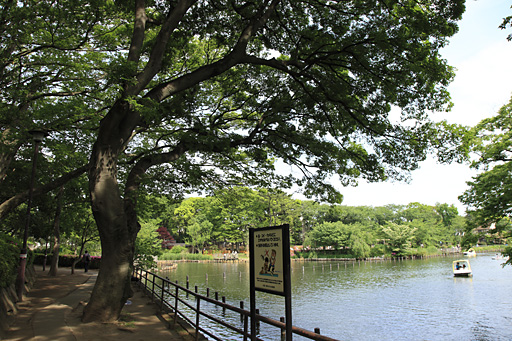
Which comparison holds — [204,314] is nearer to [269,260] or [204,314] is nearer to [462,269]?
[269,260]

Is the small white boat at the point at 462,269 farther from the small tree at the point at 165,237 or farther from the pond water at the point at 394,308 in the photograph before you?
the small tree at the point at 165,237

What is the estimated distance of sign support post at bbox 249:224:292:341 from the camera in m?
3.89

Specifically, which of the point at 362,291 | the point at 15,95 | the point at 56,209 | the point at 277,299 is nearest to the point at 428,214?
the point at 362,291

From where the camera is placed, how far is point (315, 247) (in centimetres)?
6881

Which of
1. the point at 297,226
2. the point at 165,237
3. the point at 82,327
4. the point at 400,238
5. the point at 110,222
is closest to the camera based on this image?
the point at 82,327

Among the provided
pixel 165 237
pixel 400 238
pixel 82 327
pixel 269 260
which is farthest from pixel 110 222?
pixel 400 238

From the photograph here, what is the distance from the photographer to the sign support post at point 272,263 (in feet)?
12.8

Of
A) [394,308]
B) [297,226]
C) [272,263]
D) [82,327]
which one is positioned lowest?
[394,308]

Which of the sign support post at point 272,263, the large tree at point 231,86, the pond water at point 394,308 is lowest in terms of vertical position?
the pond water at point 394,308

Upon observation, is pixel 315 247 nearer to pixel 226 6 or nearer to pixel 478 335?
pixel 478 335

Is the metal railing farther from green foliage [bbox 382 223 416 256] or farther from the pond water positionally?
green foliage [bbox 382 223 416 256]

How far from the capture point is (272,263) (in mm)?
4281

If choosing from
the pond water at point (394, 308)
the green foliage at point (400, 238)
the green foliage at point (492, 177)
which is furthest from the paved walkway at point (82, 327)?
the green foliage at point (400, 238)

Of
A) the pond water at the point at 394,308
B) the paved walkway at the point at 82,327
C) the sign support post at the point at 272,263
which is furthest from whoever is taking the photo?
the pond water at the point at 394,308
